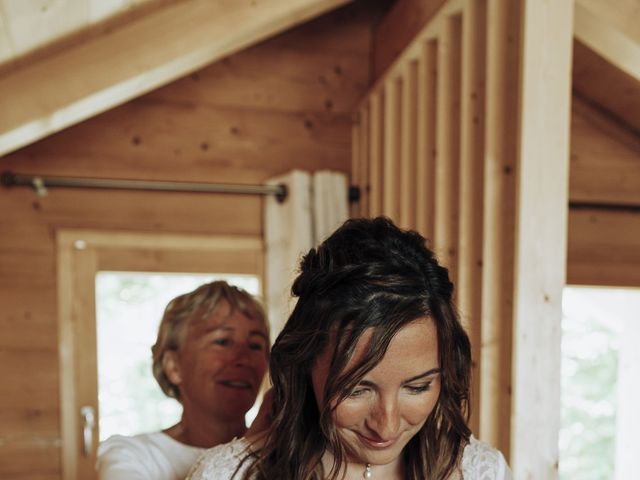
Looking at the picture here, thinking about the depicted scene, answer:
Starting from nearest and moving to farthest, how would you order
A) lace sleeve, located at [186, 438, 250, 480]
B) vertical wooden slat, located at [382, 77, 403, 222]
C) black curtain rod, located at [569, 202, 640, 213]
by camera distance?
lace sleeve, located at [186, 438, 250, 480], vertical wooden slat, located at [382, 77, 403, 222], black curtain rod, located at [569, 202, 640, 213]

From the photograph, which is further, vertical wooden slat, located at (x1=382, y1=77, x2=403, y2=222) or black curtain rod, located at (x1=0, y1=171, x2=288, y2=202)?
black curtain rod, located at (x1=0, y1=171, x2=288, y2=202)

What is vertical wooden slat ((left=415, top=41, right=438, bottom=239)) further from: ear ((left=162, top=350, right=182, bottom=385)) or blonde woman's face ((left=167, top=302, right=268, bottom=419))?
ear ((left=162, top=350, right=182, bottom=385))

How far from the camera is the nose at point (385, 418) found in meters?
0.88

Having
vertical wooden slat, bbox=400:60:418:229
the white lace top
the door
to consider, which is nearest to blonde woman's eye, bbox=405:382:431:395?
the white lace top

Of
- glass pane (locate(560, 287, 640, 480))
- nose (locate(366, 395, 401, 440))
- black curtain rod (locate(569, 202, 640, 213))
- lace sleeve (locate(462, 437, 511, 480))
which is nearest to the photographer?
nose (locate(366, 395, 401, 440))

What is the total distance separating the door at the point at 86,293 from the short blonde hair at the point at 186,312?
1400mm

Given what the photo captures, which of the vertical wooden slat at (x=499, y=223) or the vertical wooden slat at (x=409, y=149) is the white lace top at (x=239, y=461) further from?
the vertical wooden slat at (x=409, y=149)

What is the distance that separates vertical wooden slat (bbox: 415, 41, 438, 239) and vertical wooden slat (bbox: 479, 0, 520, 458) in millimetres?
479

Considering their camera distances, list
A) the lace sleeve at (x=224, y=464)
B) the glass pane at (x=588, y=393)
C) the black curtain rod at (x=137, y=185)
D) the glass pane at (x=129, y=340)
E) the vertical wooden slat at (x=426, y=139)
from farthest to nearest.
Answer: the glass pane at (x=588, y=393) < the glass pane at (x=129, y=340) < the black curtain rod at (x=137, y=185) < the vertical wooden slat at (x=426, y=139) < the lace sleeve at (x=224, y=464)

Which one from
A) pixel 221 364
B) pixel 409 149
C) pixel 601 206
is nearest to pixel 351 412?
pixel 221 364

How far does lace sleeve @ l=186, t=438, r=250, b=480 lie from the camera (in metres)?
1.03

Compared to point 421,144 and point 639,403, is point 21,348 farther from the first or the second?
point 639,403

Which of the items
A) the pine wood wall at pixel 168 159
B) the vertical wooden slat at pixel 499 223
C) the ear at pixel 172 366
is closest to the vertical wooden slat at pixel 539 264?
the vertical wooden slat at pixel 499 223

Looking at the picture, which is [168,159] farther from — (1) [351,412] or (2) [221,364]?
(1) [351,412]
